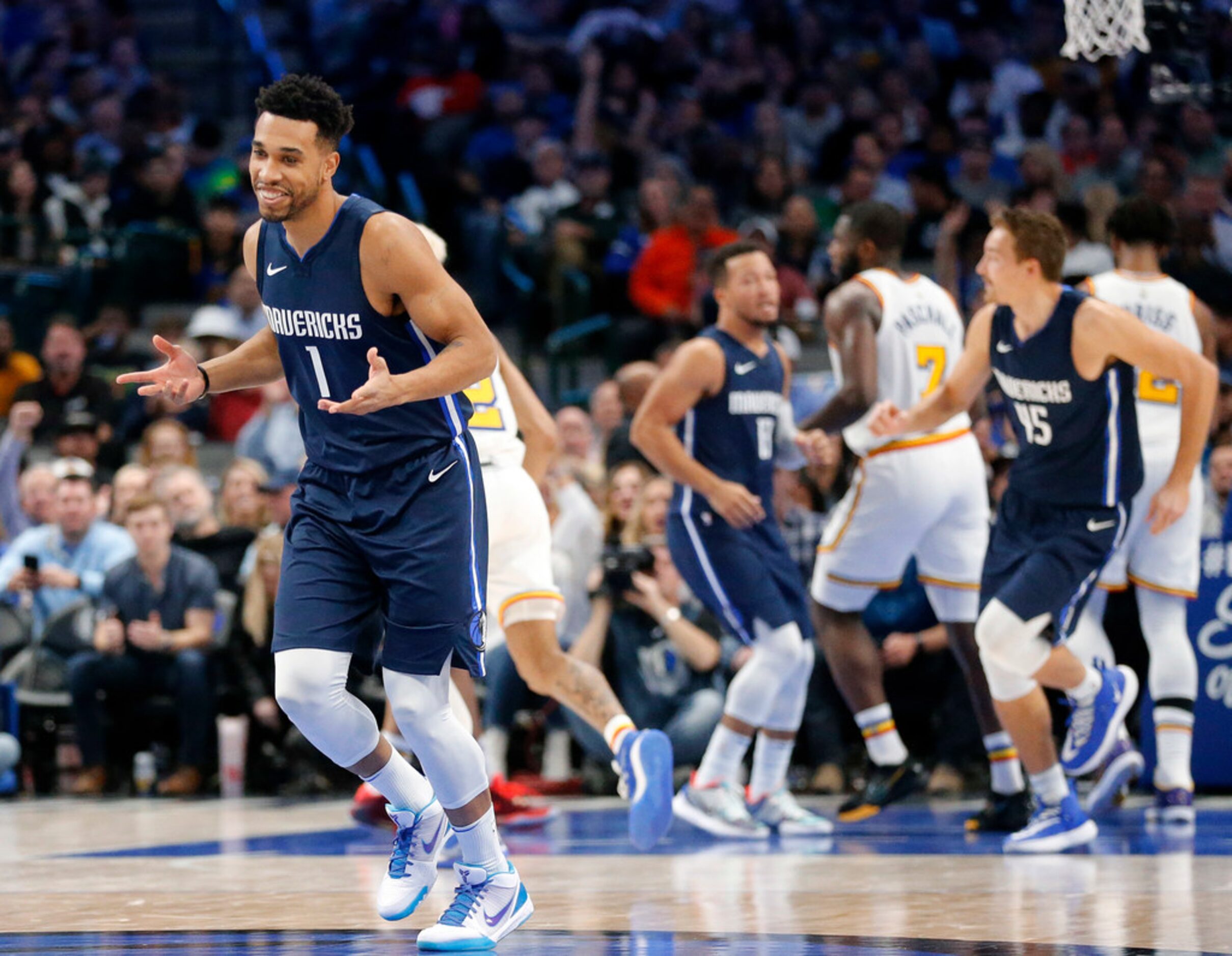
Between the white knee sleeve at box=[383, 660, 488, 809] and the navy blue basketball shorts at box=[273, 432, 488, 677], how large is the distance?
0.04 metres

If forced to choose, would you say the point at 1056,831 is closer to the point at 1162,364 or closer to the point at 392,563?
the point at 1162,364

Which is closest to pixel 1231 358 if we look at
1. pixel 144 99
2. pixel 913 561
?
pixel 913 561

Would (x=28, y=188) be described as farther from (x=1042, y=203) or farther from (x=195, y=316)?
(x=1042, y=203)

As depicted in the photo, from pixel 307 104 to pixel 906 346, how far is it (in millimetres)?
Result: 3467

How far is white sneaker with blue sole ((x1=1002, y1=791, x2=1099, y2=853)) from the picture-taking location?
247 inches

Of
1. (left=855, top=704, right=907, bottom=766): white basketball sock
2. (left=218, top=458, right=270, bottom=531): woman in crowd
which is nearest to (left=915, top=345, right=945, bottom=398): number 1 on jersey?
(left=855, top=704, right=907, bottom=766): white basketball sock

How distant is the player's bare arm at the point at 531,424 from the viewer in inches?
251

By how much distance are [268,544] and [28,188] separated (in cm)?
654

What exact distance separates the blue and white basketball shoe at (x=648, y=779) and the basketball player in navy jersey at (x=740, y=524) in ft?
3.53

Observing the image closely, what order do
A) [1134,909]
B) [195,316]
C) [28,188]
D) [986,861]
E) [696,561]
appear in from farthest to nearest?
[28,188] → [195,316] → [696,561] → [986,861] → [1134,909]

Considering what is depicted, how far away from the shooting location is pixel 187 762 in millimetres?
9438

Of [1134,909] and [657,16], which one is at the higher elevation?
[657,16]

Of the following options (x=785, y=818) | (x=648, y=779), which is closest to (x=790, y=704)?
(x=785, y=818)

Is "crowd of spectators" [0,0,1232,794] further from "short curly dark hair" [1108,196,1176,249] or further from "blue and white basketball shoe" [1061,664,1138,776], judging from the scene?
"blue and white basketball shoe" [1061,664,1138,776]
